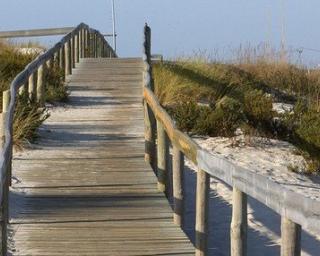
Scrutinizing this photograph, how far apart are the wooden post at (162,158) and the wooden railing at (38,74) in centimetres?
151

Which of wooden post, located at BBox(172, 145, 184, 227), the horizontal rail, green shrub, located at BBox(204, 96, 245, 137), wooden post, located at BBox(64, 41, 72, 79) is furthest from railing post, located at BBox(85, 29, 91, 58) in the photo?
wooden post, located at BBox(172, 145, 184, 227)

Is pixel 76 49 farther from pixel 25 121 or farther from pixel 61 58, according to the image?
pixel 25 121

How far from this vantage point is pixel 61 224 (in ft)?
27.2

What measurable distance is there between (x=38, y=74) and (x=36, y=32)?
9363 millimetres

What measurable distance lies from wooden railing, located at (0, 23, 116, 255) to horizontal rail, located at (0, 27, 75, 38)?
0.41 metres

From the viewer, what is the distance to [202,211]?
291 inches

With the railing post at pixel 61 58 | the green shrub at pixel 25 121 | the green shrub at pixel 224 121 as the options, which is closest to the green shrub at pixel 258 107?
the green shrub at pixel 224 121

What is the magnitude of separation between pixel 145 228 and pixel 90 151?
11.4 feet

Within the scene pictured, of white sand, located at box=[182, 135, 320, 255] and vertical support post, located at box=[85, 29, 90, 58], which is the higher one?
vertical support post, located at box=[85, 29, 90, 58]

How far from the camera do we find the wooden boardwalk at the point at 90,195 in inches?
305

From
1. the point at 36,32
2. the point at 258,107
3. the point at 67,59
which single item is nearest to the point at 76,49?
the point at 36,32

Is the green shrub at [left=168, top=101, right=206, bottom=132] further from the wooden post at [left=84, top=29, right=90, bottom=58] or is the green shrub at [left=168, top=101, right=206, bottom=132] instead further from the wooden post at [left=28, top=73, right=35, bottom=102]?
the wooden post at [left=84, top=29, right=90, bottom=58]

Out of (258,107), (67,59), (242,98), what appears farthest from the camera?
(67,59)

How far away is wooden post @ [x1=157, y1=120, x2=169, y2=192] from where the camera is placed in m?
9.62
